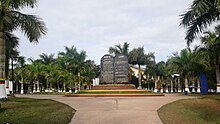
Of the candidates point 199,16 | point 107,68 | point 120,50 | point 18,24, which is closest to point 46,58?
point 120,50

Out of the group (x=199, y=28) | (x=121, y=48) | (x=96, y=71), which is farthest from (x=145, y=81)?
(x=199, y=28)

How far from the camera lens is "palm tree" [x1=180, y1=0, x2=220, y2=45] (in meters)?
10.6

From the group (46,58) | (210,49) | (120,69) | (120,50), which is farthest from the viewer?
(46,58)

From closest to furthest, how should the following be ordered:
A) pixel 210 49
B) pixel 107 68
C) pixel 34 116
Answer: pixel 34 116 → pixel 210 49 → pixel 107 68

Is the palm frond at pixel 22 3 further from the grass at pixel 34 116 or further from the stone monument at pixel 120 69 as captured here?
the stone monument at pixel 120 69

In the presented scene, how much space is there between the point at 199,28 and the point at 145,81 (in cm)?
5097

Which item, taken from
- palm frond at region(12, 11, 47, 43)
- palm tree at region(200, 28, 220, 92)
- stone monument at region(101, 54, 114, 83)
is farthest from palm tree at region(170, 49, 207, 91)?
palm frond at region(12, 11, 47, 43)

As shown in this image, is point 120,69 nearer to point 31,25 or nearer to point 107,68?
point 107,68

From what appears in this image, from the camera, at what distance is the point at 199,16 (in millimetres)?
11602

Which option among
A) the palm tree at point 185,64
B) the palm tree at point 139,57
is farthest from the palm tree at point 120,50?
the palm tree at point 185,64

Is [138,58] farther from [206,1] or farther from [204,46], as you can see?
[206,1]

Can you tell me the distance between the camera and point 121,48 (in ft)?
142

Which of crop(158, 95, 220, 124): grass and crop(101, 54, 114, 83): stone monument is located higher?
crop(101, 54, 114, 83): stone monument

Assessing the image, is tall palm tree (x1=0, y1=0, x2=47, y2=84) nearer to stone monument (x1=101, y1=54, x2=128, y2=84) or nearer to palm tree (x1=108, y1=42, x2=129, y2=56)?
stone monument (x1=101, y1=54, x2=128, y2=84)
